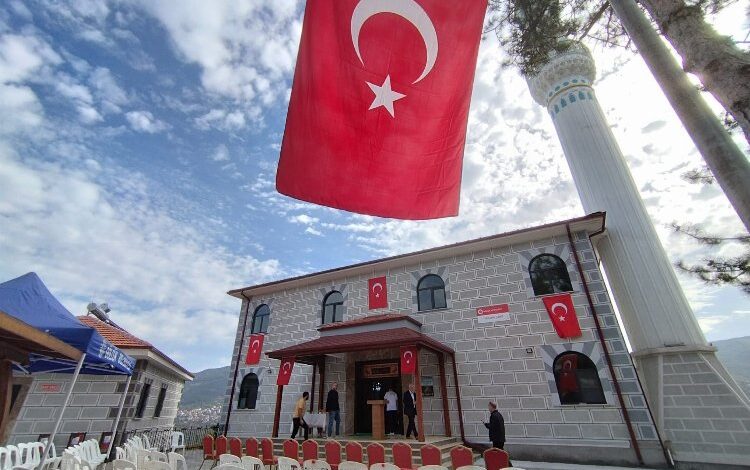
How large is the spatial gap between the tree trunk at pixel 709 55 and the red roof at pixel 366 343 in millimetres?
8250

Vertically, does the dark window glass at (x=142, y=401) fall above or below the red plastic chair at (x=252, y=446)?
above

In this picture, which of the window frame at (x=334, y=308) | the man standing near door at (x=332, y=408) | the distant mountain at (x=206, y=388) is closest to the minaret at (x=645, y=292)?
the man standing near door at (x=332, y=408)

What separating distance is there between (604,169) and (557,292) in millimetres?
5637

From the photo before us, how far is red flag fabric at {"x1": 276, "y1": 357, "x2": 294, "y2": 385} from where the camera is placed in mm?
11328

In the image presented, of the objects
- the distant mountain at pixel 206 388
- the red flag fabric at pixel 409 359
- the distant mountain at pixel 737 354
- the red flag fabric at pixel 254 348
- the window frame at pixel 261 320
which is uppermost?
the distant mountain at pixel 737 354

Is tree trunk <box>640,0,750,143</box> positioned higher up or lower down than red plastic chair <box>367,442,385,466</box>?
higher up

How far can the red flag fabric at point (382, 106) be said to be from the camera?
3830mm

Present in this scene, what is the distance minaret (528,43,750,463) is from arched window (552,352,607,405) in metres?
1.80

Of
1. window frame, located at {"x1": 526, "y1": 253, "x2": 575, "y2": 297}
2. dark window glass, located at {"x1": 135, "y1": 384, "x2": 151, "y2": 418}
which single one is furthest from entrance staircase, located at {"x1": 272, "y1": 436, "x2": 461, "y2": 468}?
dark window glass, located at {"x1": 135, "y1": 384, "x2": 151, "y2": 418}

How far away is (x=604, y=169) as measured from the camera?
42.9 ft

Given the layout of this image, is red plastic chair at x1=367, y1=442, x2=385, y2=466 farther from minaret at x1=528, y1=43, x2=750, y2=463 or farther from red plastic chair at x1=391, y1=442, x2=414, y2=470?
minaret at x1=528, y1=43, x2=750, y2=463

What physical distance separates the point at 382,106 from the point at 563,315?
8.97m

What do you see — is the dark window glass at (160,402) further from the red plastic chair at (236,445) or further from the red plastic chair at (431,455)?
the red plastic chair at (431,455)

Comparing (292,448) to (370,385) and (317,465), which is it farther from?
(370,385)
